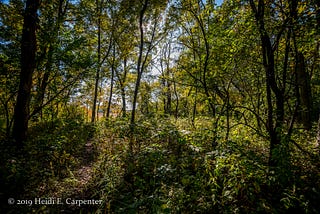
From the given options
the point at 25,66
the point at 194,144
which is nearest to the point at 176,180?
the point at 194,144

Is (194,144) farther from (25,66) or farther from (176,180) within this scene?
(25,66)

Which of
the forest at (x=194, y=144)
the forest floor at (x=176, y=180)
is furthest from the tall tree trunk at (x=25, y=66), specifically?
the forest floor at (x=176, y=180)

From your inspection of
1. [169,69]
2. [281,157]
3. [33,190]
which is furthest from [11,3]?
[169,69]

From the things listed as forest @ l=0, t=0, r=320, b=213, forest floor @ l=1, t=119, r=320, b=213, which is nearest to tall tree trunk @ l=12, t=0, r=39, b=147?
forest @ l=0, t=0, r=320, b=213

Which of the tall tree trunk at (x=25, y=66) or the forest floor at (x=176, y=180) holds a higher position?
the tall tree trunk at (x=25, y=66)

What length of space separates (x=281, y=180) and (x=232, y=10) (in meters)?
3.63

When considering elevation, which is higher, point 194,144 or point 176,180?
point 194,144

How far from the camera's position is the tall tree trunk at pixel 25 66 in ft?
18.9

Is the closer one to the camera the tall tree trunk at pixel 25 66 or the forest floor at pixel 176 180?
the forest floor at pixel 176 180

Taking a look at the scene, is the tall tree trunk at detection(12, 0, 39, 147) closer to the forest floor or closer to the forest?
the forest

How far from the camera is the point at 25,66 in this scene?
5836mm

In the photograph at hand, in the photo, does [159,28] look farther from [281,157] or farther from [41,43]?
[281,157]

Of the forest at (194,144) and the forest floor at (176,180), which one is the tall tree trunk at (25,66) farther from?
the forest floor at (176,180)

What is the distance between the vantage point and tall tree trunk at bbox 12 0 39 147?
18.9ft
